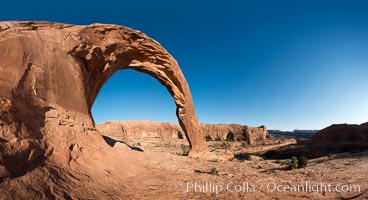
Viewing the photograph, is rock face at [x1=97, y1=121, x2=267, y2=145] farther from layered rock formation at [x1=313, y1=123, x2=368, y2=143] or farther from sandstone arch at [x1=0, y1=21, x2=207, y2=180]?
sandstone arch at [x1=0, y1=21, x2=207, y2=180]

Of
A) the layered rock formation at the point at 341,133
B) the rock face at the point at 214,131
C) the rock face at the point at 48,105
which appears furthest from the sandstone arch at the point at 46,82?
the rock face at the point at 214,131

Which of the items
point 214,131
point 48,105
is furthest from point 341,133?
point 214,131

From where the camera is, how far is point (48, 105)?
7121 millimetres

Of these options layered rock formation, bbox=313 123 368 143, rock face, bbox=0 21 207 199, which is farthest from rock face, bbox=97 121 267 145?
rock face, bbox=0 21 207 199

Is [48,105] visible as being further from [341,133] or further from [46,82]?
[341,133]

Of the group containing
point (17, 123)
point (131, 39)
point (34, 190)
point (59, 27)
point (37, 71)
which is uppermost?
point (131, 39)

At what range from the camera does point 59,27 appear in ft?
28.7

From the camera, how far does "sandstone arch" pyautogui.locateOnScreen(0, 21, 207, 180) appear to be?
605 cm

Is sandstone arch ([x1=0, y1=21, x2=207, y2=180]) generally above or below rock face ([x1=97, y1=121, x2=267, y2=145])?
above

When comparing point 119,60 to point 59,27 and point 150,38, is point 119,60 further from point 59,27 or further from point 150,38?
point 59,27

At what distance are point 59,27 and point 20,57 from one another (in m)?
2.57

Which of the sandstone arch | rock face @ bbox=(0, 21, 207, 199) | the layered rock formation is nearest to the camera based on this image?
rock face @ bbox=(0, 21, 207, 199)

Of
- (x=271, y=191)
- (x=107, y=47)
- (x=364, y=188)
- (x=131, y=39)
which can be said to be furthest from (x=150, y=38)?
(x=364, y=188)

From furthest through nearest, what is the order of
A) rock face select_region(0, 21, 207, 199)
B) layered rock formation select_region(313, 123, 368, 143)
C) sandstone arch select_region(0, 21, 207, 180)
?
layered rock formation select_region(313, 123, 368, 143) < sandstone arch select_region(0, 21, 207, 180) < rock face select_region(0, 21, 207, 199)
